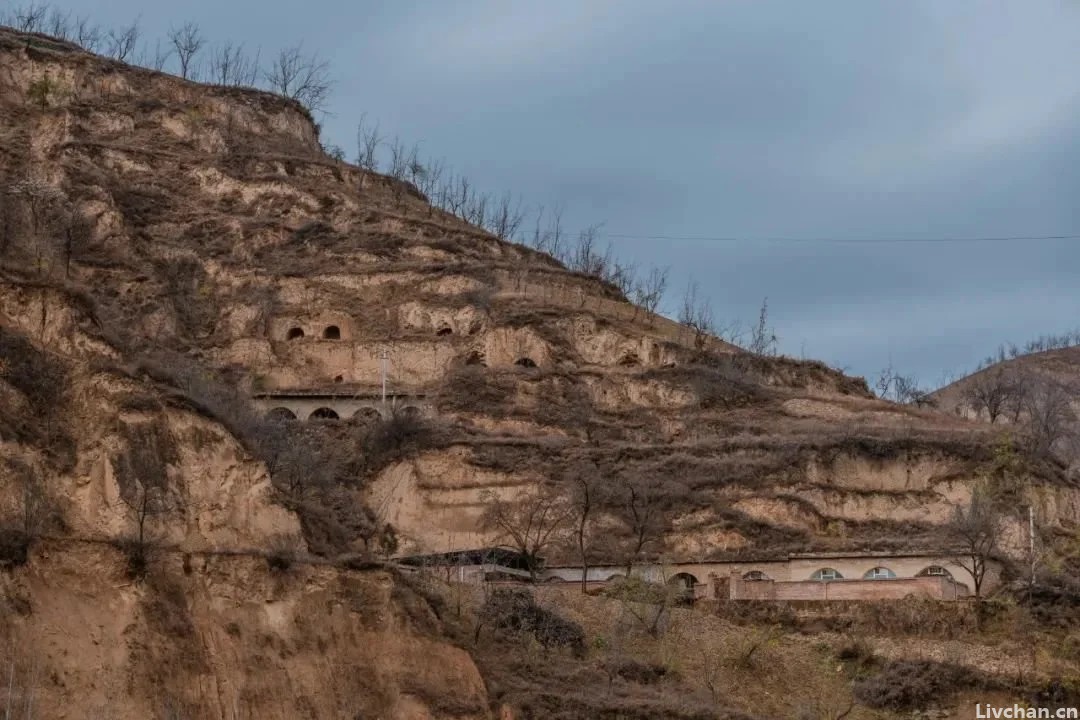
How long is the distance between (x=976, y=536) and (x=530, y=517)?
47.1 feet

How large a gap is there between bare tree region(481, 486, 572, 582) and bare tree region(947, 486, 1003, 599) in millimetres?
12954

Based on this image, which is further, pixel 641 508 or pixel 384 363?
pixel 384 363

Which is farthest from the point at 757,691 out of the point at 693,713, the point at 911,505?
the point at 911,505

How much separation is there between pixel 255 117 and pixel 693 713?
60.7 meters

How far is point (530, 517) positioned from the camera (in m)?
71.2

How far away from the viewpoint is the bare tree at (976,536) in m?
66.3

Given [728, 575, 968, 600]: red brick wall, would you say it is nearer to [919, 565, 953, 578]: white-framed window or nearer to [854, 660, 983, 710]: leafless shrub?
[919, 565, 953, 578]: white-framed window

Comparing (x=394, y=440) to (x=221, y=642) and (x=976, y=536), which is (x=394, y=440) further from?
(x=221, y=642)

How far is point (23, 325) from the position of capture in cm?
5800

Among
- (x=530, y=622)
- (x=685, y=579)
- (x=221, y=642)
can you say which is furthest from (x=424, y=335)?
(x=221, y=642)

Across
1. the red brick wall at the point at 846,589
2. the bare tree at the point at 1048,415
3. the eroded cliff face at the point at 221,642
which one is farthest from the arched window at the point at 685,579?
the bare tree at the point at 1048,415

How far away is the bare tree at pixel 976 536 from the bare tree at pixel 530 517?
42.5 ft

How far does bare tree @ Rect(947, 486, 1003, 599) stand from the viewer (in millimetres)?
66312

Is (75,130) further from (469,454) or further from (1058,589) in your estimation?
(1058,589)
